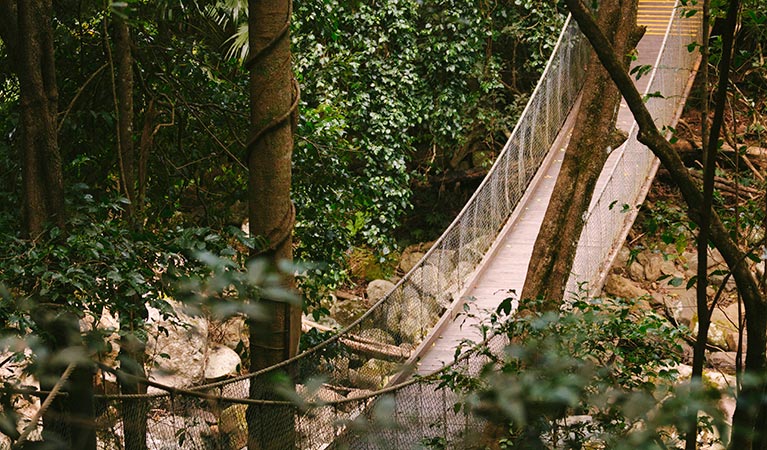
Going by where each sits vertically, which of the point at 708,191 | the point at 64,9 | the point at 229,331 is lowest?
the point at 229,331

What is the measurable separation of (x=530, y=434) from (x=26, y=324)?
1.19m

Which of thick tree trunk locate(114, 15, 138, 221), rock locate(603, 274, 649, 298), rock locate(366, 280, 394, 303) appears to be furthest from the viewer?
rock locate(603, 274, 649, 298)

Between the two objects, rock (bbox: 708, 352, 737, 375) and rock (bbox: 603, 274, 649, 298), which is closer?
rock (bbox: 708, 352, 737, 375)

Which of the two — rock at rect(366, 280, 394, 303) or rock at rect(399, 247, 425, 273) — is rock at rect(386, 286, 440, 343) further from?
rock at rect(399, 247, 425, 273)

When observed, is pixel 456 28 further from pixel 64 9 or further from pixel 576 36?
pixel 64 9

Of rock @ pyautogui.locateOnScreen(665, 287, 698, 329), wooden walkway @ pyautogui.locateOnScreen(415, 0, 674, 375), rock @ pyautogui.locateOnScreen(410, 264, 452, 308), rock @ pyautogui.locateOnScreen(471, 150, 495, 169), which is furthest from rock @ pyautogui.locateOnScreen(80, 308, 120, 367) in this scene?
rock @ pyautogui.locateOnScreen(471, 150, 495, 169)

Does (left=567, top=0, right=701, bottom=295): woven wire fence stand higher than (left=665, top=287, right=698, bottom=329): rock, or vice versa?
(left=567, top=0, right=701, bottom=295): woven wire fence

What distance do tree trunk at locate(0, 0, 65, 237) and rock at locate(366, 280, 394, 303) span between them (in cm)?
582

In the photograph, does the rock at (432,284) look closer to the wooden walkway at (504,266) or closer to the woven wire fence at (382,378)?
the woven wire fence at (382,378)

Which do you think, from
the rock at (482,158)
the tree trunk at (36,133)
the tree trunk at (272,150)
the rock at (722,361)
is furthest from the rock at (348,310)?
the tree trunk at (36,133)

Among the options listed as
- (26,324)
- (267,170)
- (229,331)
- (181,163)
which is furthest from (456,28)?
(26,324)

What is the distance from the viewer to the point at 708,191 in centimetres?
146

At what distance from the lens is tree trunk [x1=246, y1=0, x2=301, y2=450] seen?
2641 mm

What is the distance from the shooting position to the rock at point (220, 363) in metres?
6.04
